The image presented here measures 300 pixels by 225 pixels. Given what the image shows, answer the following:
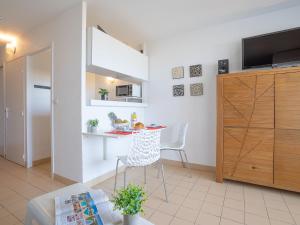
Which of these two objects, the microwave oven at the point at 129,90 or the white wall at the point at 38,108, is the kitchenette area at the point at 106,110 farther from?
the white wall at the point at 38,108

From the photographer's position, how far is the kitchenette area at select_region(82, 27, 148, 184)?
2207 mm

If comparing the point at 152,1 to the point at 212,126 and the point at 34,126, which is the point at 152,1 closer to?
the point at 212,126

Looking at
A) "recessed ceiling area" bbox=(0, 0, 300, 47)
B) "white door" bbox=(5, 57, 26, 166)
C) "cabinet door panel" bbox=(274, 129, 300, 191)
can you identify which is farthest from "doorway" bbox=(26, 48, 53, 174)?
"cabinet door panel" bbox=(274, 129, 300, 191)

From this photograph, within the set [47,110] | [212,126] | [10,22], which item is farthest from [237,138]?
[10,22]

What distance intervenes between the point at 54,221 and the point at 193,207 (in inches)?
54.7

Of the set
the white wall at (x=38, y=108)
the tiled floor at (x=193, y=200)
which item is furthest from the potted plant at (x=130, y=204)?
the white wall at (x=38, y=108)

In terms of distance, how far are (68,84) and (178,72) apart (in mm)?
1852

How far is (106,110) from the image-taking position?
8.33 ft

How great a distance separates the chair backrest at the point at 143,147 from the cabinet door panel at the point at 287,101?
1516 millimetres

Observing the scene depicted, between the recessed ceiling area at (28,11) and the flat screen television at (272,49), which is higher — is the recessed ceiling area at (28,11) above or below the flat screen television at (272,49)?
above

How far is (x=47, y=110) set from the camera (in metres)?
3.40

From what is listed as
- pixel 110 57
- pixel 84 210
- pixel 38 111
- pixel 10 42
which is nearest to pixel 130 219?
pixel 84 210

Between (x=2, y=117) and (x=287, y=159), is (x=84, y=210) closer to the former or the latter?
(x=287, y=159)

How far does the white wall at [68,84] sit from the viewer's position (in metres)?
2.19
